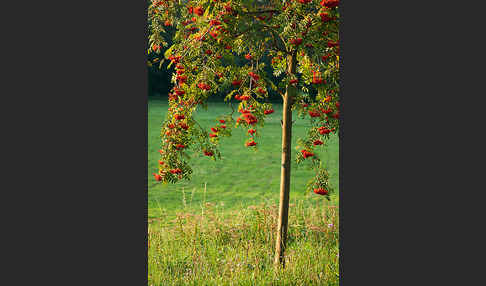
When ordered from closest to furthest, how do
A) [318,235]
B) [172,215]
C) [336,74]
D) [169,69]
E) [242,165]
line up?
[336,74] < [169,69] < [318,235] < [172,215] < [242,165]

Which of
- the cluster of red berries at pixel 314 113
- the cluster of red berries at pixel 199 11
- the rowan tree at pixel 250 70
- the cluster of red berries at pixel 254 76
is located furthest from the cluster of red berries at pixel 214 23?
the cluster of red berries at pixel 314 113

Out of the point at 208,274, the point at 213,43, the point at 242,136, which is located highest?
the point at 213,43

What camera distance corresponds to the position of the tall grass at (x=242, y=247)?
3.71 metres

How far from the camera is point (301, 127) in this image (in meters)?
4.10

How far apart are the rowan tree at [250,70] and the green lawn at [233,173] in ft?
0.49

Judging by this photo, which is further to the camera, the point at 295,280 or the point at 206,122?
the point at 206,122

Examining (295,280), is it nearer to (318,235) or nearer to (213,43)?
(318,235)

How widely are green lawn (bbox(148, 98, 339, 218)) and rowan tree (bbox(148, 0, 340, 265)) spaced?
0.15m

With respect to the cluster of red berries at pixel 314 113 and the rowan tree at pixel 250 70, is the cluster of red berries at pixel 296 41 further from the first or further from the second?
the cluster of red berries at pixel 314 113

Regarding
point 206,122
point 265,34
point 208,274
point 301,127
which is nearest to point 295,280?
point 208,274

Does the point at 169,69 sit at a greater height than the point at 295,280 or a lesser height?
greater

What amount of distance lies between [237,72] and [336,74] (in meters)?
0.90

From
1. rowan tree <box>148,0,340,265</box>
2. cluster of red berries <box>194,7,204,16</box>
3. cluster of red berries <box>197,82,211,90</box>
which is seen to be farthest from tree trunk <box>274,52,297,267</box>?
cluster of red berries <box>194,7,204,16</box>

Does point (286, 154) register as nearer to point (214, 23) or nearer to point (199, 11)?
point (214, 23)
